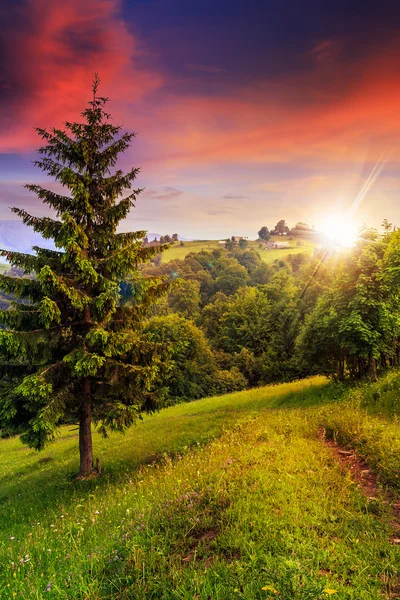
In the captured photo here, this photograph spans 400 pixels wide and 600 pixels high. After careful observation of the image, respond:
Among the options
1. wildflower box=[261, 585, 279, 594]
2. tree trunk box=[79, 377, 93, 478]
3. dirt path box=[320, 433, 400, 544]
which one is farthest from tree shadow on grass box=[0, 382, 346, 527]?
wildflower box=[261, 585, 279, 594]

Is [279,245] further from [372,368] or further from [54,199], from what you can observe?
[54,199]

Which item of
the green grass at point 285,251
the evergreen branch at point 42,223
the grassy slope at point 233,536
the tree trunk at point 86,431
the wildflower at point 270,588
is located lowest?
the tree trunk at point 86,431

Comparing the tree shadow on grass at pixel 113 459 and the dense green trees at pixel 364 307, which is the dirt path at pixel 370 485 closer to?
the tree shadow on grass at pixel 113 459

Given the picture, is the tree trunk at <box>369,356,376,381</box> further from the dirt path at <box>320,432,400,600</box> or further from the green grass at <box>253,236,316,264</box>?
the green grass at <box>253,236,316,264</box>

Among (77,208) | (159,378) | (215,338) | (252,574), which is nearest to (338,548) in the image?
(252,574)

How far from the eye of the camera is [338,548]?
437cm

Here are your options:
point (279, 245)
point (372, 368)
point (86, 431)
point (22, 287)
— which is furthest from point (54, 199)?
point (279, 245)

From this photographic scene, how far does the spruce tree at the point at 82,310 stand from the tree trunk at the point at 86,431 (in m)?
0.04

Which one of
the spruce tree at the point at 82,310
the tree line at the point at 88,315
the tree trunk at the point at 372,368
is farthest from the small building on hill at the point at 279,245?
the spruce tree at the point at 82,310

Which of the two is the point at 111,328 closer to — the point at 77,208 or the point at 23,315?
the point at 23,315

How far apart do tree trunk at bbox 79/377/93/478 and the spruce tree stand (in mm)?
36

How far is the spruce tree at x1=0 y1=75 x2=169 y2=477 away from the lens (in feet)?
33.4

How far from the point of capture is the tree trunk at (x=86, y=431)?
11758 mm

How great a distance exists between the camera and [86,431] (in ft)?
39.0
